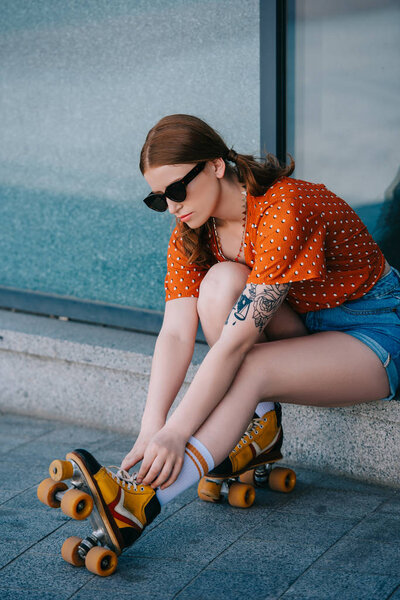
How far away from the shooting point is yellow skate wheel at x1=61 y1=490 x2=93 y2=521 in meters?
1.98

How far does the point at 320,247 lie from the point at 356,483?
993 mm

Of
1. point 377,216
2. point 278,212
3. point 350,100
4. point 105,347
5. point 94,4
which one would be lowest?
point 105,347

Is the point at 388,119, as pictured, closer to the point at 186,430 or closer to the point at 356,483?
the point at 356,483

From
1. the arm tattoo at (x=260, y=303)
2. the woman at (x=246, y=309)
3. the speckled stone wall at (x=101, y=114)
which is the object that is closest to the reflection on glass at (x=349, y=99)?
the speckled stone wall at (x=101, y=114)

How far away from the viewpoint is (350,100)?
3242 mm

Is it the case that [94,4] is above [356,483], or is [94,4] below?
above

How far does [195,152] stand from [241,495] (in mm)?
1136

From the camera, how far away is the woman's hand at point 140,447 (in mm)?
2184

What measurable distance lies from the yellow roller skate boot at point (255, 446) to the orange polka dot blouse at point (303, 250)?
0.40 meters

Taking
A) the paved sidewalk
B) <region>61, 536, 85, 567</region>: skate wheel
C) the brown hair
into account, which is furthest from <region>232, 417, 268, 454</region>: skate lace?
the brown hair

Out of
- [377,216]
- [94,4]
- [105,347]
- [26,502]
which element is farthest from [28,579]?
[94,4]

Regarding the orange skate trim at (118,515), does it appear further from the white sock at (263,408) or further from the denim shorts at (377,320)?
the denim shorts at (377,320)

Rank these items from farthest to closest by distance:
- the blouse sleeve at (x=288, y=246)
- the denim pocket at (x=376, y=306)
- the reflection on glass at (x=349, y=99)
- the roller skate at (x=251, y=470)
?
the reflection on glass at (x=349, y=99) < the denim pocket at (x=376, y=306) < the roller skate at (x=251, y=470) < the blouse sleeve at (x=288, y=246)

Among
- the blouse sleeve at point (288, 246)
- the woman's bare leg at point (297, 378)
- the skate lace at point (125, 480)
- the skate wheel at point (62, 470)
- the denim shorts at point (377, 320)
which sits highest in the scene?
the blouse sleeve at point (288, 246)
